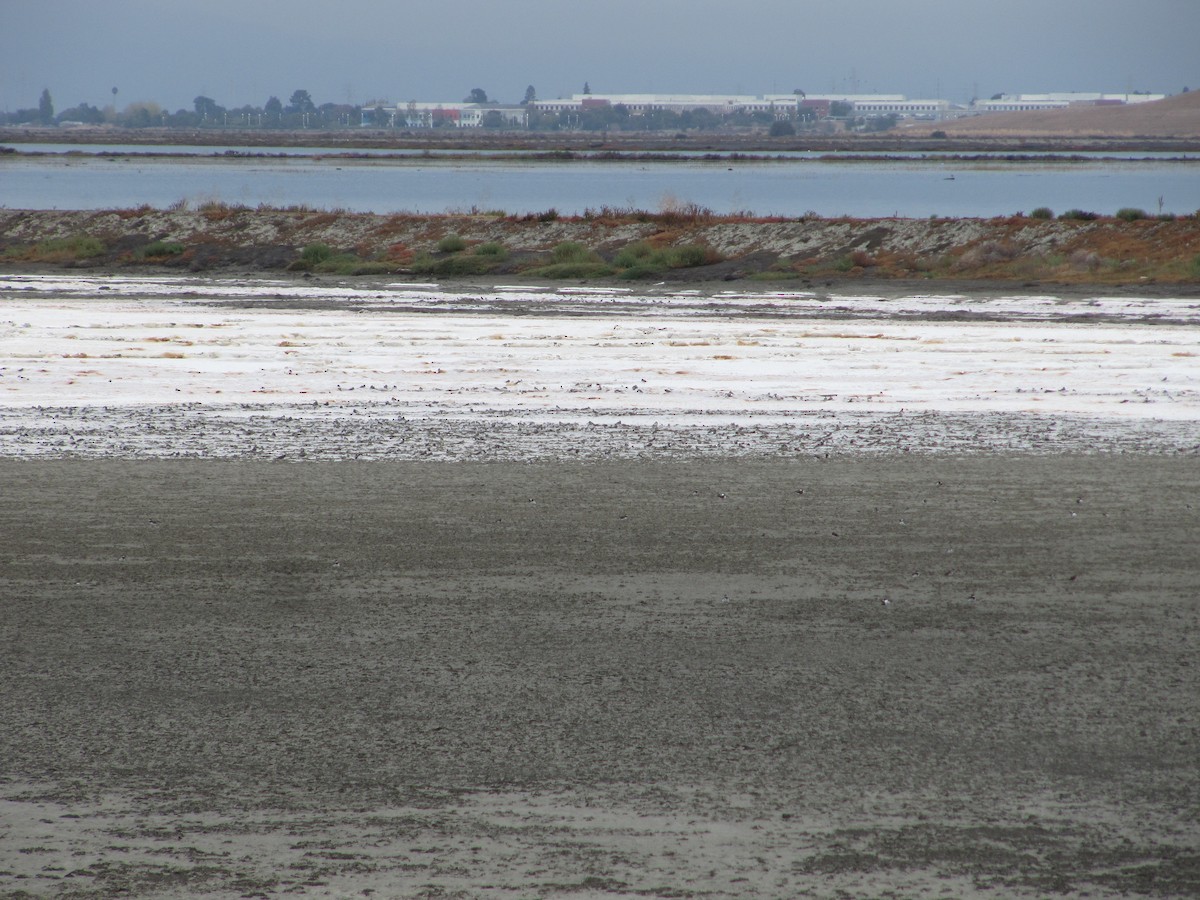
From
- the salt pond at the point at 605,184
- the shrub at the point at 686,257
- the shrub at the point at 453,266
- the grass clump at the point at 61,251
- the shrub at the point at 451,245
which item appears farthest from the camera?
the salt pond at the point at 605,184

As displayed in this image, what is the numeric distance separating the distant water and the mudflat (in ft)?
121

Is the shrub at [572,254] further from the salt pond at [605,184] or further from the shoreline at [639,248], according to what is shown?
the salt pond at [605,184]

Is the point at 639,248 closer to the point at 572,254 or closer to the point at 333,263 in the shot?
the point at 572,254

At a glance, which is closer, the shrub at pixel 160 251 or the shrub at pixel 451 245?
the shrub at pixel 451 245

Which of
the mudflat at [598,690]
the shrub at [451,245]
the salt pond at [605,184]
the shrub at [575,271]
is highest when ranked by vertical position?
the salt pond at [605,184]

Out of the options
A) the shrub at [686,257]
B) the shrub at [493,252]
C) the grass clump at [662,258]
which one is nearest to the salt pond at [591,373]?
the grass clump at [662,258]

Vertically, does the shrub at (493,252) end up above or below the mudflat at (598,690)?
above

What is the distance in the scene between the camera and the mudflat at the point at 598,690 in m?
4.29

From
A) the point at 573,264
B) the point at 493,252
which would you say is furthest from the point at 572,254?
the point at 493,252

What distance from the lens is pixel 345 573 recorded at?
751cm

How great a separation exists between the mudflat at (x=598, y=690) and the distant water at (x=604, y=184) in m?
36.9

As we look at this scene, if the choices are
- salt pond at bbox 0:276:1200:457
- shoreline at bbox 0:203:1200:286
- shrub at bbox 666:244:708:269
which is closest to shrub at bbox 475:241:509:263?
shoreline at bbox 0:203:1200:286

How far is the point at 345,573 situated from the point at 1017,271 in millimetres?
26949

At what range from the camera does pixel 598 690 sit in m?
5.77
